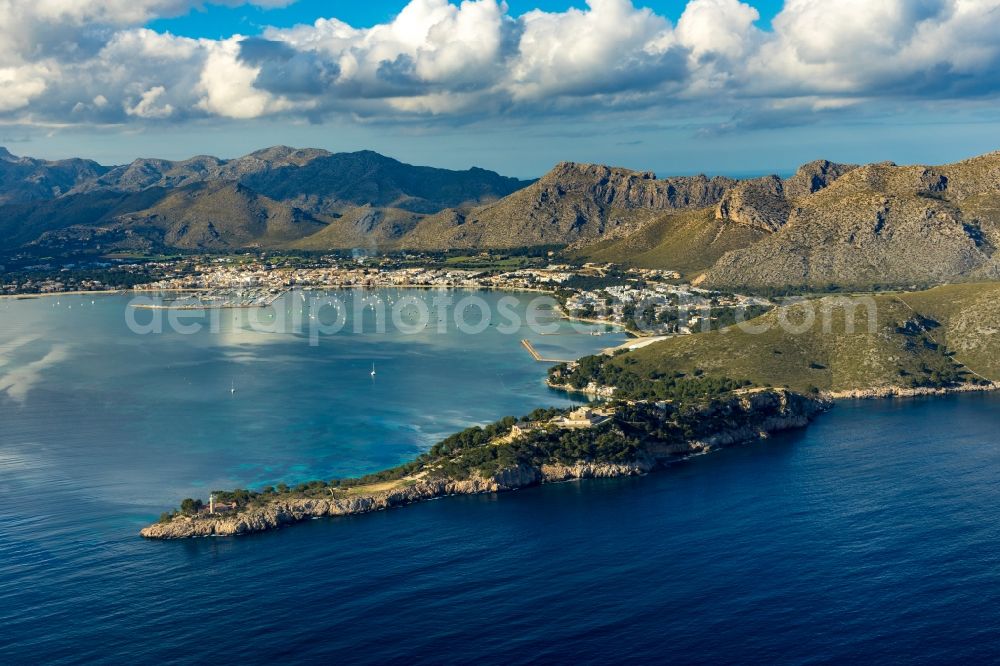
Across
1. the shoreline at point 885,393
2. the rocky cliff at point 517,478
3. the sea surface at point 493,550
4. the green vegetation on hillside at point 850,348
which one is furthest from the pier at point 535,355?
the rocky cliff at point 517,478

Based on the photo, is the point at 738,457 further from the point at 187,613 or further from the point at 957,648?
the point at 187,613

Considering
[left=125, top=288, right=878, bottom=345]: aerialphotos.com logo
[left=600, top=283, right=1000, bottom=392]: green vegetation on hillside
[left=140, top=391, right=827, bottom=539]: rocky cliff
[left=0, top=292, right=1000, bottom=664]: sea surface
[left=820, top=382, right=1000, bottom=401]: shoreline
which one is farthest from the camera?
[left=125, top=288, right=878, bottom=345]: aerialphotos.com logo

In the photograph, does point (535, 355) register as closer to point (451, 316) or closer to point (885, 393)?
point (885, 393)

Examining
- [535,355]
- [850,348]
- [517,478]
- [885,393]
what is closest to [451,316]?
[535,355]

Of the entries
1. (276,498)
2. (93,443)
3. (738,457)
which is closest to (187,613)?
(276,498)

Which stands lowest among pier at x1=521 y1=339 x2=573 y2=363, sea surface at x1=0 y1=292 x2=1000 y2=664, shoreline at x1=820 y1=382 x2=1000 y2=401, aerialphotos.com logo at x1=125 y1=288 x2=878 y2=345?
sea surface at x1=0 y1=292 x2=1000 y2=664

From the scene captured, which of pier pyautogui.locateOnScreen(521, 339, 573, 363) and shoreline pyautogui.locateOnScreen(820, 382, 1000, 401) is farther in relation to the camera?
pier pyautogui.locateOnScreen(521, 339, 573, 363)

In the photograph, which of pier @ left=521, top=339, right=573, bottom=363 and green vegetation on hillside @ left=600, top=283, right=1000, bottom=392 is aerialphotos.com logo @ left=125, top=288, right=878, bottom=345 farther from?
pier @ left=521, top=339, right=573, bottom=363

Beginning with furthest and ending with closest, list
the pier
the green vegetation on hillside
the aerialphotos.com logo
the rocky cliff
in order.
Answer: the pier
the aerialphotos.com logo
the green vegetation on hillside
the rocky cliff

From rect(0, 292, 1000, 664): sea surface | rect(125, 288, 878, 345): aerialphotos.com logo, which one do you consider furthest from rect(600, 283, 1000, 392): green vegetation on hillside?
rect(0, 292, 1000, 664): sea surface
